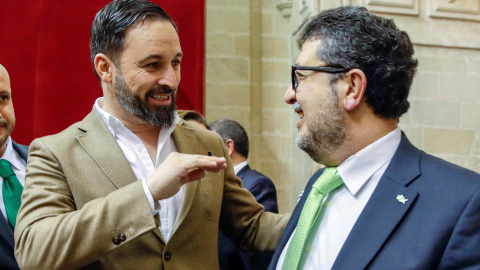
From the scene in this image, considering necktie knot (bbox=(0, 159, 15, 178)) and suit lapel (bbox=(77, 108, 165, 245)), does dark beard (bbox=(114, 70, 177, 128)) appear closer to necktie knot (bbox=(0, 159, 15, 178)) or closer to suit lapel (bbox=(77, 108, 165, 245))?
suit lapel (bbox=(77, 108, 165, 245))

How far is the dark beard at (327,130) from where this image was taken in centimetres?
190

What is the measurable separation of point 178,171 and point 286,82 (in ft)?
15.1

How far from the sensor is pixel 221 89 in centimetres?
607

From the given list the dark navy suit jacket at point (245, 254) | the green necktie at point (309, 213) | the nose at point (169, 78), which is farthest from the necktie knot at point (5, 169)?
the green necktie at point (309, 213)

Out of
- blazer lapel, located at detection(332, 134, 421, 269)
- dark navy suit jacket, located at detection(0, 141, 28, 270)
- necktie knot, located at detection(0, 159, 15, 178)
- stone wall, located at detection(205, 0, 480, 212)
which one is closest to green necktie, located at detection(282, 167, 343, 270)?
blazer lapel, located at detection(332, 134, 421, 269)

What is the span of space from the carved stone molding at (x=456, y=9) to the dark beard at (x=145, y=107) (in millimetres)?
3774

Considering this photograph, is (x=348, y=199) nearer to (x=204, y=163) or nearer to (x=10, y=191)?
(x=204, y=163)

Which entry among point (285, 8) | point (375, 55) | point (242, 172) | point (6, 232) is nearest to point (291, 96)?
point (375, 55)

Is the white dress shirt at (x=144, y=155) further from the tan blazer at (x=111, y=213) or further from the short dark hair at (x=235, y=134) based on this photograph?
the short dark hair at (x=235, y=134)

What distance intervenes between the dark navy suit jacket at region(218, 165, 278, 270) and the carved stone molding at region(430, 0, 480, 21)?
90.8 inches

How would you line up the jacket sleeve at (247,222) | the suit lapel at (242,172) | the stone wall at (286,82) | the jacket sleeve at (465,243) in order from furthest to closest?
1. the stone wall at (286,82)
2. the suit lapel at (242,172)
3. the jacket sleeve at (247,222)
4. the jacket sleeve at (465,243)

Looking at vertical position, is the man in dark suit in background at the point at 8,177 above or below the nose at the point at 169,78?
below

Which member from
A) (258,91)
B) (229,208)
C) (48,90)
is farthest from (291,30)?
(229,208)

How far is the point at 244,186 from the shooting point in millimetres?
3803
